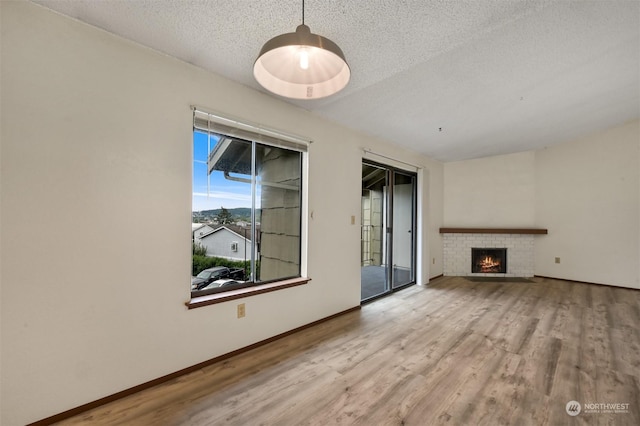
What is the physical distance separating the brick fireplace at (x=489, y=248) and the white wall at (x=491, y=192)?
8.9 inches

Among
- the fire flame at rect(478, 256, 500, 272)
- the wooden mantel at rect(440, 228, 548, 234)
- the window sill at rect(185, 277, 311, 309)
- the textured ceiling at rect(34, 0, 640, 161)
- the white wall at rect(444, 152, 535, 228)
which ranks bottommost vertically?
the fire flame at rect(478, 256, 500, 272)

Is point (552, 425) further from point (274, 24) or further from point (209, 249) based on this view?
point (274, 24)

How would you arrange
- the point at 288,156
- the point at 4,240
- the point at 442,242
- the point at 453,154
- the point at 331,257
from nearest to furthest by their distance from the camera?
the point at 4,240
the point at 288,156
the point at 331,257
the point at 453,154
the point at 442,242

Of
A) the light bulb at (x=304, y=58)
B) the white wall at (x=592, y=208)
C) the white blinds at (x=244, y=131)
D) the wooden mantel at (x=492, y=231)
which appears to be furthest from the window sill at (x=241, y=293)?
the white wall at (x=592, y=208)

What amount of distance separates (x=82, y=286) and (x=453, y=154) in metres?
5.65

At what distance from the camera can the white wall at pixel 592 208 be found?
461 centimetres

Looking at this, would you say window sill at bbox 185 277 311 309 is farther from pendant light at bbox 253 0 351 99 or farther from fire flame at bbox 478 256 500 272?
fire flame at bbox 478 256 500 272

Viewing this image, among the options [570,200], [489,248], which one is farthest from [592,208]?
[489,248]

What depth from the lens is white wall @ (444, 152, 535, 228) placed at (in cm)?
561

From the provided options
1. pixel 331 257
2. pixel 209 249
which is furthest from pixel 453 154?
pixel 209 249

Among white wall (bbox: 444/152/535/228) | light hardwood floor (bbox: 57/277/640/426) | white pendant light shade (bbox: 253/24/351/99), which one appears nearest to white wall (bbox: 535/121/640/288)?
white wall (bbox: 444/152/535/228)

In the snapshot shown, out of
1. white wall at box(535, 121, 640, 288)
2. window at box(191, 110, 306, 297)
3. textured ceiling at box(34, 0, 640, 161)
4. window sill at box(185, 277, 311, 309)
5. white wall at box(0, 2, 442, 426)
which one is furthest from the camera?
white wall at box(535, 121, 640, 288)

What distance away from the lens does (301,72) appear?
54.2 inches

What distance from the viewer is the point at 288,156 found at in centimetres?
304
